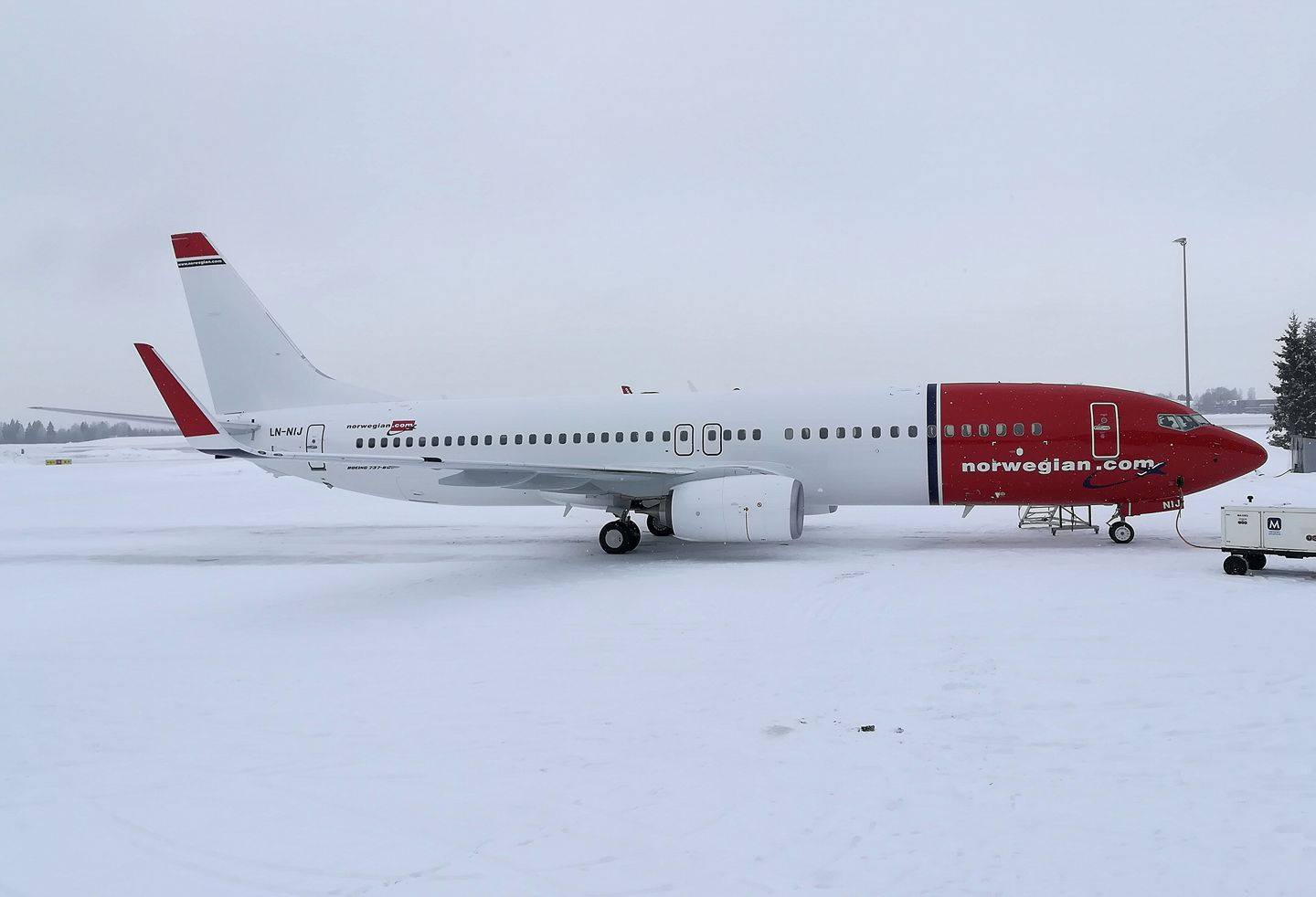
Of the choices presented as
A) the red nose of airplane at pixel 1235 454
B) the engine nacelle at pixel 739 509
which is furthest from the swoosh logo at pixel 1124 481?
the engine nacelle at pixel 739 509

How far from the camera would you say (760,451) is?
16.5 metres

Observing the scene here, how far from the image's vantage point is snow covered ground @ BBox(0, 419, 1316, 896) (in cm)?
438

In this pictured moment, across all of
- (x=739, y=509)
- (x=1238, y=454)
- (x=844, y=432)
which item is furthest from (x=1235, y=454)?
(x=739, y=509)

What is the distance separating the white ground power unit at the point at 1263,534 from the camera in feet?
36.8

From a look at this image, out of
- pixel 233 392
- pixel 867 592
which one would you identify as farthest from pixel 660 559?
pixel 233 392

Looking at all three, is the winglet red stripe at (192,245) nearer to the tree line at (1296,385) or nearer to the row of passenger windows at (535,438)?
the row of passenger windows at (535,438)

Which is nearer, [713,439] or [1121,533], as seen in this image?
[1121,533]

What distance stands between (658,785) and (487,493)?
1333cm

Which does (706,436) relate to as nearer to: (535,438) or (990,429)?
(535,438)

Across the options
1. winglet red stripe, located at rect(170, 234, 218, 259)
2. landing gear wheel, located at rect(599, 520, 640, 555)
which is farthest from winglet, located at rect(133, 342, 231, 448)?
landing gear wheel, located at rect(599, 520, 640, 555)

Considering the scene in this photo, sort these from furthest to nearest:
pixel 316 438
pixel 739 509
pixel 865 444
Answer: pixel 316 438, pixel 865 444, pixel 739 509

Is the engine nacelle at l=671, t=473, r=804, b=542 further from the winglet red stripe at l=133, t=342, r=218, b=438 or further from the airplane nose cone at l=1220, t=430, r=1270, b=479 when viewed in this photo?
the winglet red stripe at l=133, t=342, r=218, b=438

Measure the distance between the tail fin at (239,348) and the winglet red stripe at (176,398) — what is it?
369cm

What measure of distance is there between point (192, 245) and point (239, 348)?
2708 millimetres
